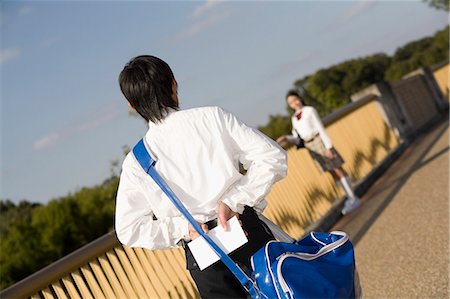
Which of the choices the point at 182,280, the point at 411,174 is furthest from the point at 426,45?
the point at 182,280

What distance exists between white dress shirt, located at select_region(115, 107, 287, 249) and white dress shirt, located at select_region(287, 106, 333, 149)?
6.42 m

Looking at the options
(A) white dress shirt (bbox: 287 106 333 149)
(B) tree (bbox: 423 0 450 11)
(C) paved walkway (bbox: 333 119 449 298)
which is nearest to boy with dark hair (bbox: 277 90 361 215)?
(A) white dress shirt (bbox: 287 106 333 149)

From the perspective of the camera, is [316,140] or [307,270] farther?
[316,140]

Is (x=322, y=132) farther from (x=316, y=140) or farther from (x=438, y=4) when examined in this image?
(x=438, y=4)

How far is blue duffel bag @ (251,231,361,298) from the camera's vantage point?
216cm

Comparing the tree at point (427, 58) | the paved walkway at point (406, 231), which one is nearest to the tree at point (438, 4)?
the tree at point (427, 58)

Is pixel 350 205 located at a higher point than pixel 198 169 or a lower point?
lower

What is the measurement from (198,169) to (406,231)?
4.81 metres

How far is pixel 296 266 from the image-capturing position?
7.20ft

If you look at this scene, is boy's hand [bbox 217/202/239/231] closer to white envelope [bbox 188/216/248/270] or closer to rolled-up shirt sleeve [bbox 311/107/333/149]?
white envelope [bbox 188/216/248/270]

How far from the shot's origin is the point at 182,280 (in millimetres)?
5301

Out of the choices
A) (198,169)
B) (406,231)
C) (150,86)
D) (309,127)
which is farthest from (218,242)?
(309,127)

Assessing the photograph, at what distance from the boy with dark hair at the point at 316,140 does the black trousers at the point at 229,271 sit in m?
6.38

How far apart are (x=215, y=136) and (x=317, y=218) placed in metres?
6.44
